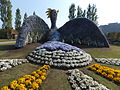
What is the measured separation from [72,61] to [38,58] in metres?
3.05

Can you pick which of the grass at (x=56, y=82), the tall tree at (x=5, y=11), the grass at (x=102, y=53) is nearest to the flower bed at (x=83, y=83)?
the grass at (x=56, y=82)

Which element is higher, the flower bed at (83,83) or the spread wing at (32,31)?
the spread wing at (32,31)

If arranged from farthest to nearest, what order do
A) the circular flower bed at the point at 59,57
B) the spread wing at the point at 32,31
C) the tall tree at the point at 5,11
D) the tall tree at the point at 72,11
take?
the tall tree at the point at 72,11
the tall tree at the point at 5,11
the spread wing at the point at 32,31
the circular flower bed at the point at 59,57

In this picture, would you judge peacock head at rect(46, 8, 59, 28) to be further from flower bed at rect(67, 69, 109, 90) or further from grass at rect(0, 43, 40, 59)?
flower bed at rect(67, 69, 109, 90)

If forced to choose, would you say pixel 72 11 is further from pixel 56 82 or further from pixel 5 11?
pixel 56 82

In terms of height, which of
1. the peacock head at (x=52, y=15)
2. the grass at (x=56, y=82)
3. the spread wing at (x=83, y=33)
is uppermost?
the peacock head at (x=52, y=15)

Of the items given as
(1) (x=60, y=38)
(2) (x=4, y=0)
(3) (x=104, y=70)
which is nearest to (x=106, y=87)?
(3) (x=104, y=70)

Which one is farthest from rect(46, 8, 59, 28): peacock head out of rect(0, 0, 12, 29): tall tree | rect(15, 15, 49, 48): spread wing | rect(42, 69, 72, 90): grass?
rect(0, 0, 12, 29): tall tree

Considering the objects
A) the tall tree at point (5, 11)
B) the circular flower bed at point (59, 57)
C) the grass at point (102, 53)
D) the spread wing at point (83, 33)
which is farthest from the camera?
the tall tree at point (5, 11)

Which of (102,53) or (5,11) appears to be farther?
(5,11)

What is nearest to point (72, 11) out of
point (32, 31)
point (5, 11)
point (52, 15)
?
point (5, 11)

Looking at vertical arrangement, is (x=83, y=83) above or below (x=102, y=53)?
below

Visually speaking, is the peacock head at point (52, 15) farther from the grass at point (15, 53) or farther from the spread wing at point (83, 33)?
the grass at point (15, 53)

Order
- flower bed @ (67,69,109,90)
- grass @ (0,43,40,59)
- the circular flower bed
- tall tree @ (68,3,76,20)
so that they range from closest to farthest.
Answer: flower bed @ (67,69,109,90) → the circular flower bed → grass @ (0,43,40,59) → tall tree @ (68,3,76,20)
